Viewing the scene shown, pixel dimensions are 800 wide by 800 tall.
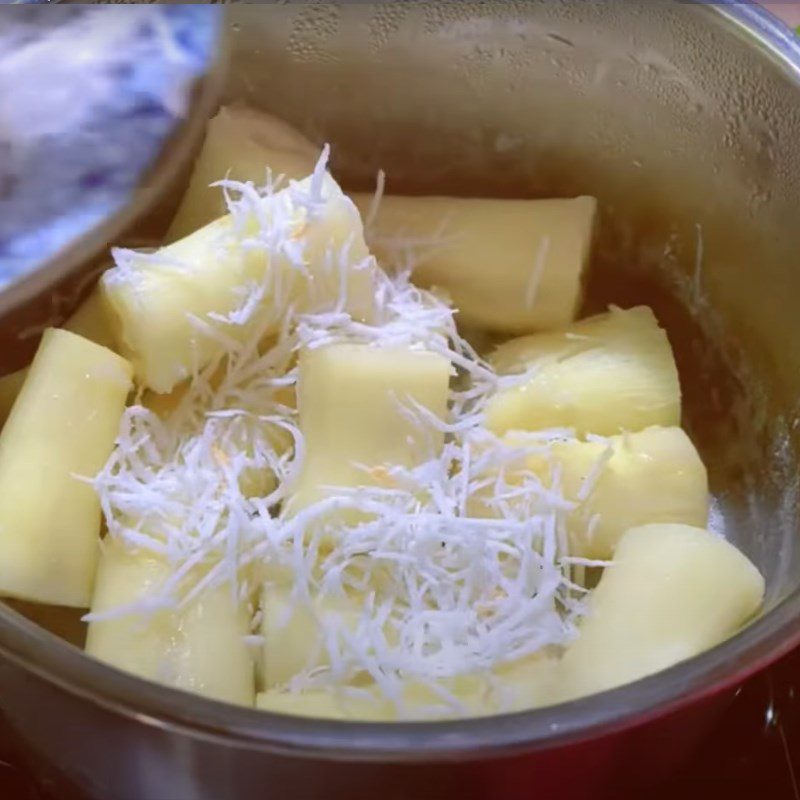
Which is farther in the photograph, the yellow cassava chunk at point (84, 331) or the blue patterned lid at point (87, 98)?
the blue patterned lid at point (87, 98)

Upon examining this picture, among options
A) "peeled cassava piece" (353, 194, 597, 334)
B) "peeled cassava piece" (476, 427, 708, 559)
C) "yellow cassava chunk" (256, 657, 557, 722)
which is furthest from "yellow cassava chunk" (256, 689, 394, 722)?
"peeled cassava piece" (353, 194, 597, 334)

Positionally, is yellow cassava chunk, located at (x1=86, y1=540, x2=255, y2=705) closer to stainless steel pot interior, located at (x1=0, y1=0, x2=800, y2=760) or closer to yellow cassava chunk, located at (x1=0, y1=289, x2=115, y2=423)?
yellow cassava chunk, located at (x1=0, y1=289, x2=115, y2=423)

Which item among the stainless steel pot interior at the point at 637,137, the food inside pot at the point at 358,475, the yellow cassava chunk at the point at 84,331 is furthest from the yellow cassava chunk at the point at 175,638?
the stainless steel pot interior at the point at 637,137

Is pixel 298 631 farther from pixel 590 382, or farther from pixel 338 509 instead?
pixel 590 382

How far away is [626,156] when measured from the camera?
62 cm

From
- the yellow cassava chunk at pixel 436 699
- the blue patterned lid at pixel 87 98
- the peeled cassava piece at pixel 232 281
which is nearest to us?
the yellow cassava chunk at pixel 436 699

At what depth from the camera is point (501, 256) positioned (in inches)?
22.2

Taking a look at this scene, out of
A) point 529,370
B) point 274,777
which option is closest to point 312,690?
point 274,777

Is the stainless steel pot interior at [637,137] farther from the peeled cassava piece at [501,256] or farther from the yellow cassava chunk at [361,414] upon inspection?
the yellow cassava chunk at [361,414]

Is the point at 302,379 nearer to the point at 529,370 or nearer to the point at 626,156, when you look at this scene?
the point at 529,370

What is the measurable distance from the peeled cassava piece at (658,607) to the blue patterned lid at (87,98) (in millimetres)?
324

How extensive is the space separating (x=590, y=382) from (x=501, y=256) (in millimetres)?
80

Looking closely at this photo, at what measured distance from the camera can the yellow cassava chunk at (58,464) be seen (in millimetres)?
442

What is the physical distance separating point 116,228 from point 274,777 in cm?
33
